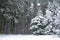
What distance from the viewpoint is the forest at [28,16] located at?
509cm

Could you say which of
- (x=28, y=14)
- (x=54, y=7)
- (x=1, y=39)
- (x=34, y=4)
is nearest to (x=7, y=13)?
(x=28, y=14)

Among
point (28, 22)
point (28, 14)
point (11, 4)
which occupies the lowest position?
point (28, 22)

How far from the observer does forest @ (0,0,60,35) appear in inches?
200

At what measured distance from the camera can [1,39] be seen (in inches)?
152

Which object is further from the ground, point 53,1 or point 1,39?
point 53,1

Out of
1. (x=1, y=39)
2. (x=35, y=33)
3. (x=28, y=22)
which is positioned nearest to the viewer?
(x=1, y=39)

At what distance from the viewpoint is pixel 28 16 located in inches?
214

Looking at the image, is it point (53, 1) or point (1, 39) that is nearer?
point (1, 39)

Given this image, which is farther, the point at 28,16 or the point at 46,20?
the point at 28,16

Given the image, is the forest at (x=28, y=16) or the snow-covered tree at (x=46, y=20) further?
the forest at (x=28, y=16)

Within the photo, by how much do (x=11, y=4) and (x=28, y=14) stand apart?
0.89m

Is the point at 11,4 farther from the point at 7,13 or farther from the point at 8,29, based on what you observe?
the point at 8,29

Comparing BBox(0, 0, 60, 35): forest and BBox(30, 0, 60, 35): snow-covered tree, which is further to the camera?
BBox(0, 0, 60, 35): forest

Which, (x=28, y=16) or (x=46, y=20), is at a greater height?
(x=28, y=16)
